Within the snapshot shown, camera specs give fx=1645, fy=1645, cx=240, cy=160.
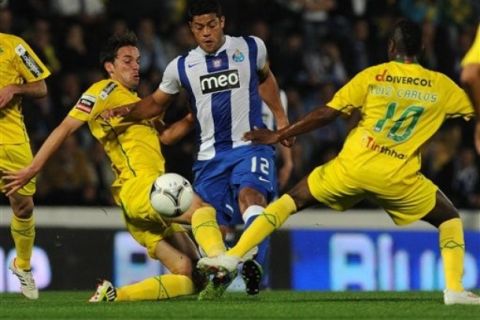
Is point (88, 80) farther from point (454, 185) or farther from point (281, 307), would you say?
point (281, 307)

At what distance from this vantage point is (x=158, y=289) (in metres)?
11.3

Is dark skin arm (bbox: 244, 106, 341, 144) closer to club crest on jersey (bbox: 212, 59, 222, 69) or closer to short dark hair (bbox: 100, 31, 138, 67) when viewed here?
club crest on jersey (bbox: 212, 59, 222, 69)

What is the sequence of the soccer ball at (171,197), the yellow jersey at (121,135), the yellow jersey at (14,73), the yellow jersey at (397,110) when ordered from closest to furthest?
the yellow jersey at (397,110), the soccer ball at (171,197), the yellow jersey at (121,135), the yellow jersey at (14,73)

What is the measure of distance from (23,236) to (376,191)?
3.26m

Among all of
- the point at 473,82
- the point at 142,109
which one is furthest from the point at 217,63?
the point at 473,82

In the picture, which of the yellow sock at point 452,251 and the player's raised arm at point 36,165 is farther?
the player's raised arm at point 36,165

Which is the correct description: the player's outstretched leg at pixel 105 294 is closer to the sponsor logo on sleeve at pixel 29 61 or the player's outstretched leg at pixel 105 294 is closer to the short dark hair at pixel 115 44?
the short dark hair at pixel 115 44

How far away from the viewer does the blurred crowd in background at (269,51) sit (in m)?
17.4

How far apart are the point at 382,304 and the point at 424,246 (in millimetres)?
6366

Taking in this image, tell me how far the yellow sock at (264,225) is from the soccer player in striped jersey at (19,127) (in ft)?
8.15

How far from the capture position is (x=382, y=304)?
1098 centimetres

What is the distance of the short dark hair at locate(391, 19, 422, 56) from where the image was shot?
10.7 m

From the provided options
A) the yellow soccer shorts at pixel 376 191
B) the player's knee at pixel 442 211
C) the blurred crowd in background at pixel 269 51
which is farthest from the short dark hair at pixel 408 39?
the blurred crowd in background at pixel 269 51

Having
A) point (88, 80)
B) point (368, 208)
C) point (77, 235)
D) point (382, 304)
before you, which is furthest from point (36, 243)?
point (382, 304)
